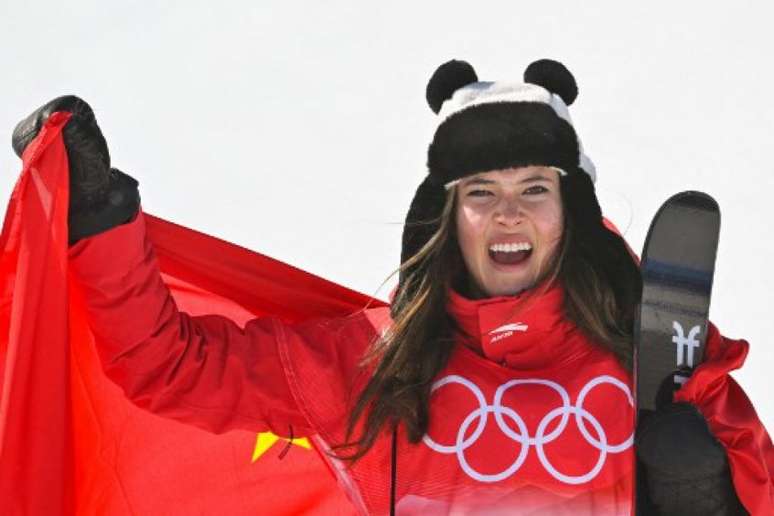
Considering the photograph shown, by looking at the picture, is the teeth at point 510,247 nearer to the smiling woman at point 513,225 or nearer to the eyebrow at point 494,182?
the smiling woman at point 513,225

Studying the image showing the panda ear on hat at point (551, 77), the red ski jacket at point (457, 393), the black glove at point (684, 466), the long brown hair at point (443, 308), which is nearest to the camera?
the black glove at point (684, 466)

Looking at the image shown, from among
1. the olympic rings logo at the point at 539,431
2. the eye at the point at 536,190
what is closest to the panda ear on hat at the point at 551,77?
the eye at the point at 536,190

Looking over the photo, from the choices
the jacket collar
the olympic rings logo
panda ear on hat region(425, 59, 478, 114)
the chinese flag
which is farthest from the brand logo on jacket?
panda ear on hat region(425, 59, 478, 114)

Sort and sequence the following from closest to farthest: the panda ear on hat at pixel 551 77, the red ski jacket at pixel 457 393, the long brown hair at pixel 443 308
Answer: the red ski jacket at pixel 457 393 → the long brown hair at pixel 443 308 → the panda ear on hat at pixel 551 77

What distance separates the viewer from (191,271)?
4750 mm

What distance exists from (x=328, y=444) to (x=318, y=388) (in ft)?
0.48

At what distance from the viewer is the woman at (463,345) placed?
14.1 feet

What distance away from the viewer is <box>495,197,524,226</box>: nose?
4.36 metres

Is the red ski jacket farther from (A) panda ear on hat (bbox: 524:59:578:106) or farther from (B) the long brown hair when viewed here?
(A) panda ear on hat (bbox: 524:59:578:106)

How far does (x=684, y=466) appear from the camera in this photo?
412 centimetres

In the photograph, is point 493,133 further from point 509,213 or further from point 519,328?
point 519,328

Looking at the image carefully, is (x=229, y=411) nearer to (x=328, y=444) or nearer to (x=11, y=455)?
(x=328, y=444)

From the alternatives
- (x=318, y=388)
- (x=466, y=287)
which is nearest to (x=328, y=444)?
(x=318, y=388)

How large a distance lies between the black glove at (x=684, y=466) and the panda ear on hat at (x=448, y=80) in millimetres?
942
